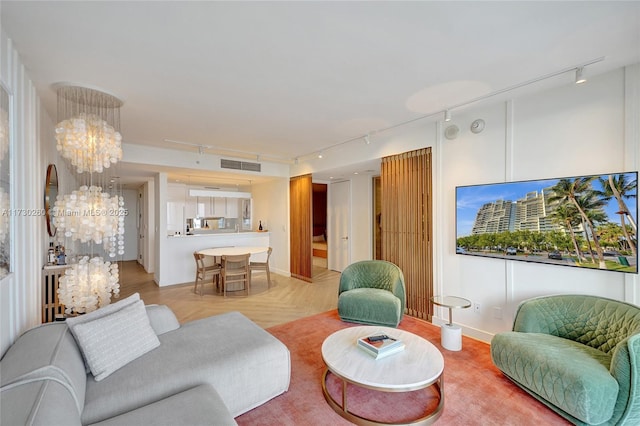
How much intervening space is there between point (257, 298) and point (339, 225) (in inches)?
115

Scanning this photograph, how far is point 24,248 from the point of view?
2.19 metres

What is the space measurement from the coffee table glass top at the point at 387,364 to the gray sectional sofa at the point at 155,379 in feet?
1.46

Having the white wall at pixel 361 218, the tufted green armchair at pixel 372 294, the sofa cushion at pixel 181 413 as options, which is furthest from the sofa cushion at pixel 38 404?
the white wall at pixel 361 218

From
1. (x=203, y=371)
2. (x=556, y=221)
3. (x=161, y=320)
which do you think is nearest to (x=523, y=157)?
(x=556, y=221)

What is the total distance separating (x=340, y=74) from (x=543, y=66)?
173cm

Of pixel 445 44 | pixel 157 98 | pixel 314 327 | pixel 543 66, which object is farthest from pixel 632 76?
pixel 157 98

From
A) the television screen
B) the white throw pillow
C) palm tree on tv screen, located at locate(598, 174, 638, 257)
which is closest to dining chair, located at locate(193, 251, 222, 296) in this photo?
the white throw pillow

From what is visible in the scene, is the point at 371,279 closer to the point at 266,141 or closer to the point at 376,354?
the point at 376,354

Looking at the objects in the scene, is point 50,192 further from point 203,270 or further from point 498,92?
point 498,92

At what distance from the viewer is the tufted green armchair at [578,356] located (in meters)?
1.74

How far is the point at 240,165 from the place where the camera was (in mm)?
5805

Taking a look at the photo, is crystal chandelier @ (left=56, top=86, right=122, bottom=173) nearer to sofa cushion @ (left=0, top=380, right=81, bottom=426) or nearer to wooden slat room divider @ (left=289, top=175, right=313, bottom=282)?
sofa cushion @ (left=0, top=380, right=81, bottom=426)

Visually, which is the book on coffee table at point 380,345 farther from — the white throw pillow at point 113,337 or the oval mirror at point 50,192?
the oval mirror at point 50,192

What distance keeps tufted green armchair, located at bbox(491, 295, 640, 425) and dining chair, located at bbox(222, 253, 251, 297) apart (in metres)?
3.99
